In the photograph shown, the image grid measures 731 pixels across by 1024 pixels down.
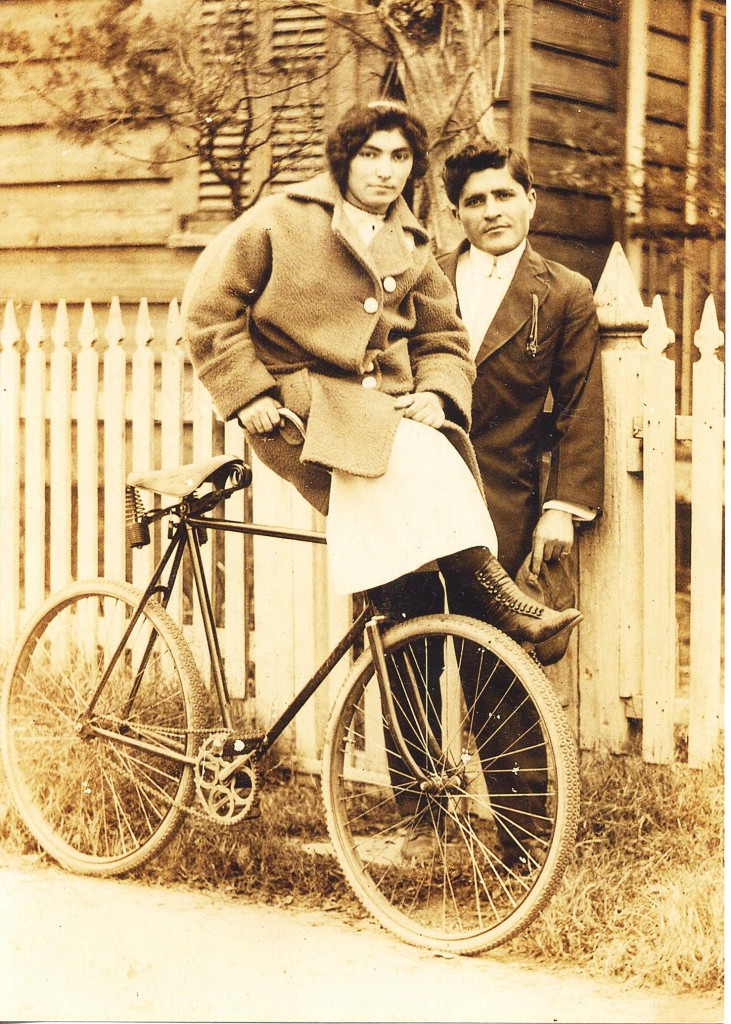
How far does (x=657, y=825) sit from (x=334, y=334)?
5.93ft

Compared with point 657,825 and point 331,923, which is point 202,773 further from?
point 657,825

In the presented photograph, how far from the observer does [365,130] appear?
3057mm

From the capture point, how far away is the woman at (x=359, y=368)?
118 inches

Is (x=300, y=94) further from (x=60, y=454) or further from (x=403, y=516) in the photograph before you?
(x=403, y=516)

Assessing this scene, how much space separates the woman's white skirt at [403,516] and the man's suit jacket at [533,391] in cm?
44

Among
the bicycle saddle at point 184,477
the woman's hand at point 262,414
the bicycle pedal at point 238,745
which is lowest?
the bicycle pedal at point 238,745

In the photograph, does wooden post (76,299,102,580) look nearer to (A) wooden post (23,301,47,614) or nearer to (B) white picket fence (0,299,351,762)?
(B) white picket fence (0,299,351,762)

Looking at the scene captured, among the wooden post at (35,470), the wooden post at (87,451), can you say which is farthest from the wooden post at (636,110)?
the wooden post at (35,470)

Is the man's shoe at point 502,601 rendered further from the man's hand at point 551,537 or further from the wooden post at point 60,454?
the wooden post at point 60,454

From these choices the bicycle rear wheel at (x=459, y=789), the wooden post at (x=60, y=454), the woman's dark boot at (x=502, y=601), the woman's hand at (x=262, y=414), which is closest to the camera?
the bicycle rear wheel at (x=459, y=789)

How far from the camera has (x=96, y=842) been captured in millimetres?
3643

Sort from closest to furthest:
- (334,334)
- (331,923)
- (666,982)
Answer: (666,982) < (334,334) < (331,923)

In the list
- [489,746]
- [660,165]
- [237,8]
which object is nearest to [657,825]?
[489,746]

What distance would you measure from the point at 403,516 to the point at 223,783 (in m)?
1.01
